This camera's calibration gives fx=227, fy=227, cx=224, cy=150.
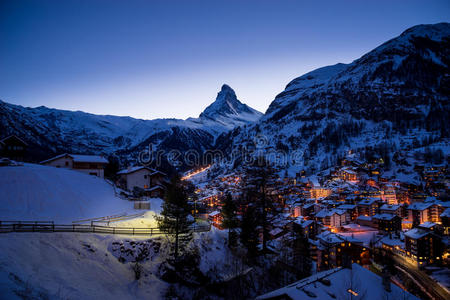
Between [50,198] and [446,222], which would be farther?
[446,222]

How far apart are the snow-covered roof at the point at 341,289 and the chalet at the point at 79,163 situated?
50090mm

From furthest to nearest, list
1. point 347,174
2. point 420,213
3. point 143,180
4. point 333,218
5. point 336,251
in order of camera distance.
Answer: point 347,174, point 333,218, point 420,213, point 143,180, point 336,251

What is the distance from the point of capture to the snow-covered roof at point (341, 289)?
15.2 m

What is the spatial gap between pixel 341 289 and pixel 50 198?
111ft

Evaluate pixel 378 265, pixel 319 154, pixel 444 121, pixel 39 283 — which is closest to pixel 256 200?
pixel 39 283

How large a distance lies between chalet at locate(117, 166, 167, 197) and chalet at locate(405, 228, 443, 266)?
6004 cm

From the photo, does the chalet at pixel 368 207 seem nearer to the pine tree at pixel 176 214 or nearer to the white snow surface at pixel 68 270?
the pine tree at pixel 176 214

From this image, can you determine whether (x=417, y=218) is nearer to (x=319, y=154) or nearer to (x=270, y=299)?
(x=270, y=299)

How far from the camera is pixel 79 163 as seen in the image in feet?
171

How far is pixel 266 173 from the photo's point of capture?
70.3 feet

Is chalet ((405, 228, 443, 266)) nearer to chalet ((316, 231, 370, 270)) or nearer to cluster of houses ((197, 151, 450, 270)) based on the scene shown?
cluster of houses ((197, 151, 450, 270))

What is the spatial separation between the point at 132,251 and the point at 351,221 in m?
86.8

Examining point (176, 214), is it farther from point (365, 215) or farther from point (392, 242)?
point (365, 215)

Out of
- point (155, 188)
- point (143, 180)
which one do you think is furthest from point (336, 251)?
point (143, 180)
